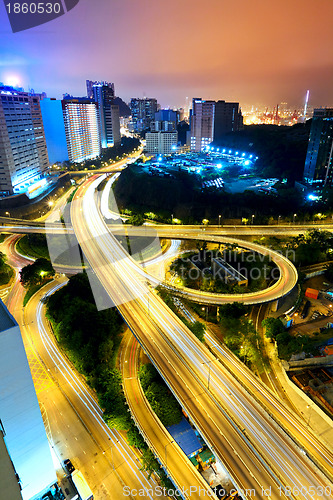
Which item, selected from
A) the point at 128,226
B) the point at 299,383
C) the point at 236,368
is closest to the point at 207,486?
the point at 236,368

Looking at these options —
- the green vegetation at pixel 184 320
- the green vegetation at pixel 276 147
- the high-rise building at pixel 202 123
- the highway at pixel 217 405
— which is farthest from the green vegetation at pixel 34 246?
the high-rise building at pixel 202 123

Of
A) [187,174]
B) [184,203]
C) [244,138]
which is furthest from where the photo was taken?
[244,138]

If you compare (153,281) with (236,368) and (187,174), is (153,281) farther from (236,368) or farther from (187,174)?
(187,174)

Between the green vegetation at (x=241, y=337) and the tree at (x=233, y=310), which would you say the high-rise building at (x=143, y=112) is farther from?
the green vegetation at (x=241, y=337)

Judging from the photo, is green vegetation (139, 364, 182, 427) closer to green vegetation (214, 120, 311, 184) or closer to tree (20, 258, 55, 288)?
tree (20, 258, 55, 288)

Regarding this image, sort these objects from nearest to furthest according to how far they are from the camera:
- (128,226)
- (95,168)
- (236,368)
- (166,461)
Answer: (166,461)
(236,368)
(128,226)
(95,168)
